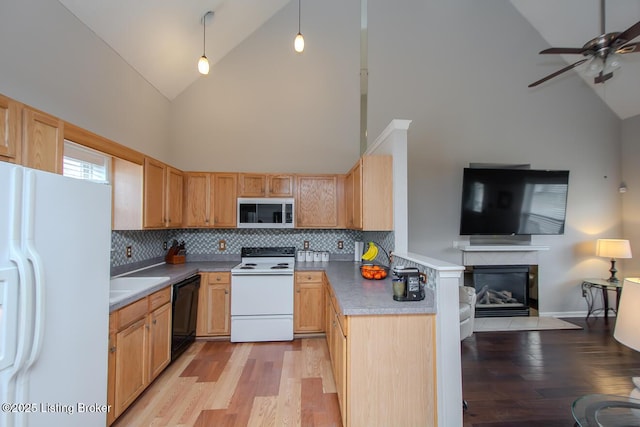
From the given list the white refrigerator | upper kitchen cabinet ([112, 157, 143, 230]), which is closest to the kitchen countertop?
the white refrigerator

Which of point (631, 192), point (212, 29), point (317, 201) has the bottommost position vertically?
point (317, 201)

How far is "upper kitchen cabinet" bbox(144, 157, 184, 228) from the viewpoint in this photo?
111 inches

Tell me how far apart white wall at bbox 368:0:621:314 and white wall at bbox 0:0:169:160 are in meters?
3.24

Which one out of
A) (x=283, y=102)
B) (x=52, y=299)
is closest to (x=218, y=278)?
(x=52, y=299)

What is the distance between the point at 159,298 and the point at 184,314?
0.59 meters

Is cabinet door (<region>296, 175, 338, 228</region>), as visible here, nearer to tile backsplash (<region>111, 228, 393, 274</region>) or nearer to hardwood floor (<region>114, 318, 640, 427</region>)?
tile backsplash (<region>111, 228, 393, 274</region>)

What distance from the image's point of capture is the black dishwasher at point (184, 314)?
8.96ft

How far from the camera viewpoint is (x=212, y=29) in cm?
337

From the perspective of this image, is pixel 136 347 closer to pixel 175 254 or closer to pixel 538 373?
pixel 175 254

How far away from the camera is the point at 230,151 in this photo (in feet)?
13.3

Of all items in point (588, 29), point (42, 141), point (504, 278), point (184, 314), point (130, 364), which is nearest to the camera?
point (42, 141)

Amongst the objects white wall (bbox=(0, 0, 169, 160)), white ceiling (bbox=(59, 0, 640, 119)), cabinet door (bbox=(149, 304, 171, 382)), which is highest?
white ceiling (bbox=(59, 0, 640, 119))

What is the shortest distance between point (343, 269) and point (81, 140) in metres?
2.76

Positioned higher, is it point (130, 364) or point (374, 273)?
point (374, 273)
